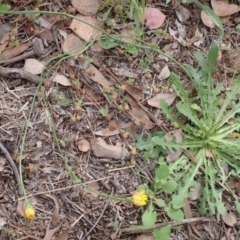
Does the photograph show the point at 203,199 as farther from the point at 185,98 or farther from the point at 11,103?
the point at 11,103

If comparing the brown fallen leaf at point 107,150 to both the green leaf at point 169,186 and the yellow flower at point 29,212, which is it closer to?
the green leaf at point 169,186

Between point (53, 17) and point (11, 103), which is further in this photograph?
point (53, 17)

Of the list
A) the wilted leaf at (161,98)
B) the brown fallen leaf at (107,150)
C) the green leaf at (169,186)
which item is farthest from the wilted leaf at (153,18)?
the green leaf at (169,186)

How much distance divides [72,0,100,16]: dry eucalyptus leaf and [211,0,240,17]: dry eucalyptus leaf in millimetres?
531

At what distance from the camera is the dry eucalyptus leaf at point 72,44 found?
228 cm

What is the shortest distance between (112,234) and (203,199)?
15.4 inches

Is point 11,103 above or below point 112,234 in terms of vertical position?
above

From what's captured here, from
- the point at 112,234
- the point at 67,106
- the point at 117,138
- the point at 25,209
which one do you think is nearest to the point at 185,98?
the point at 117,138

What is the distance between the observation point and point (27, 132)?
7.02 ft

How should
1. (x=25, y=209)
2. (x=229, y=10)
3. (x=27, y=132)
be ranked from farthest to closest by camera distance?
1. (x=229, y=10)
2. (x=27, y=132)
3. (x=25, y=209)

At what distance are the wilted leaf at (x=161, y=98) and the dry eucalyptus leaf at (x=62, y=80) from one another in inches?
13.5

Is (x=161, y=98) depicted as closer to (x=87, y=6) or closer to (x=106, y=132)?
(x=106, y=132)

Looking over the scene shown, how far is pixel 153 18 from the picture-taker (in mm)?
2414

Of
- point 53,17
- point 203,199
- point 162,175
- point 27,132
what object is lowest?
point 203,199
